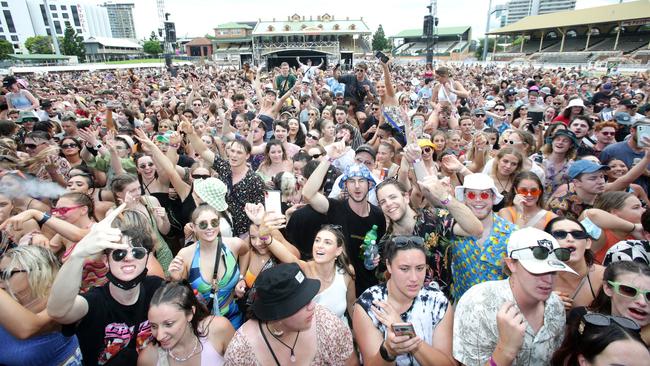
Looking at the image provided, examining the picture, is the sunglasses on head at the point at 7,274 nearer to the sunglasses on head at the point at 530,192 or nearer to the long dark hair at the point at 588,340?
the long dark hair at the point at 588,340

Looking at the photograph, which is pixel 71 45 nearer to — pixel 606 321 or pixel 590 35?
pixel 606 321

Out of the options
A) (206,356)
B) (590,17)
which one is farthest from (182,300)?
(590,17)

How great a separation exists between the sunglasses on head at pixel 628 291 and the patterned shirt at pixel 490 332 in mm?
344

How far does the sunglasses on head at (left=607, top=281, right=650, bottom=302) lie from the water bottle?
1649 mm

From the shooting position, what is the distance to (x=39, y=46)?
233ft

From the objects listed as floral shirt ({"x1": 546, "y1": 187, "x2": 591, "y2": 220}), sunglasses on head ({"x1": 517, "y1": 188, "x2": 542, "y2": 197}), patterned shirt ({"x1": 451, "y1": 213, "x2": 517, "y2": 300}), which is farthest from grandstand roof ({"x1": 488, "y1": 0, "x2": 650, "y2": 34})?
patterned shirt ({"x1": 451, "y1": 213, "x2": 517, "y2": 300})

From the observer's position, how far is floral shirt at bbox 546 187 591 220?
11.5ft

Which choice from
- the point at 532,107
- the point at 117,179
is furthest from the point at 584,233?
the point at 532,107

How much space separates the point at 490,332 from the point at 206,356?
1.79m

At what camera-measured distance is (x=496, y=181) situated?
13.3ft

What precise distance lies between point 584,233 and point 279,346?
231 cm

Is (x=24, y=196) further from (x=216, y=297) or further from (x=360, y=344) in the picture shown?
(x=360, y=344)

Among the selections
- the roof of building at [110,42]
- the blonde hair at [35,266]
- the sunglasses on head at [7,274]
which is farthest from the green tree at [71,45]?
the sunglasses on head at [7,274]

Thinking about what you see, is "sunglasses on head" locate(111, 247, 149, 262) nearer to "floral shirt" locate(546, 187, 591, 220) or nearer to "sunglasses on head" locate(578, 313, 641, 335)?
"sunglasses on head" locate(578, 313, 641, 335)
